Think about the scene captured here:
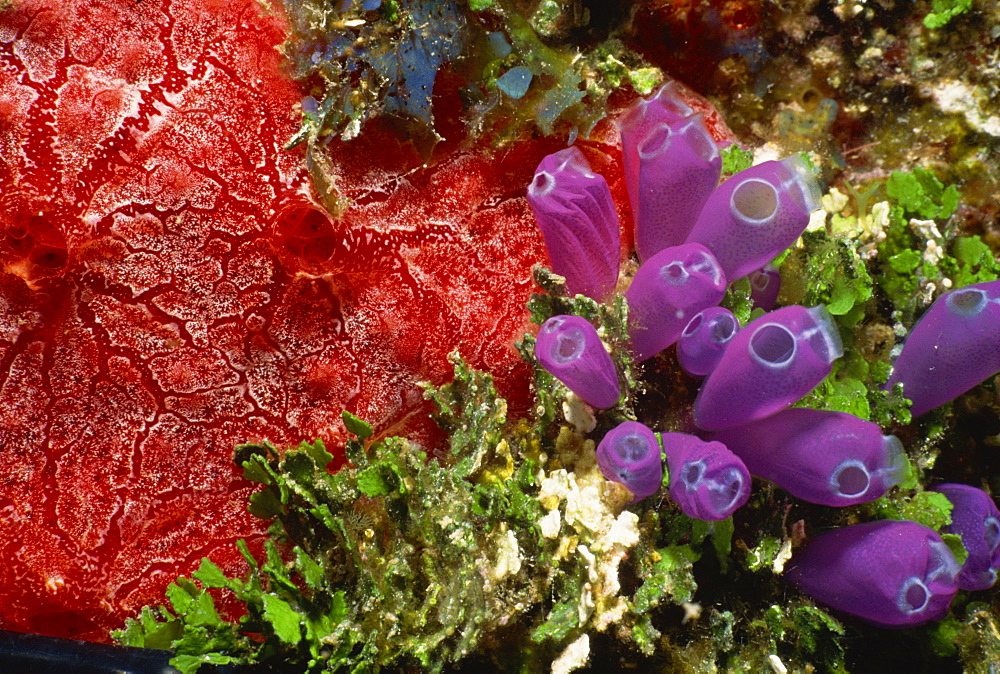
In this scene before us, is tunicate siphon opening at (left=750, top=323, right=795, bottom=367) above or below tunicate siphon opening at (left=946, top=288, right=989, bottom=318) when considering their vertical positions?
above

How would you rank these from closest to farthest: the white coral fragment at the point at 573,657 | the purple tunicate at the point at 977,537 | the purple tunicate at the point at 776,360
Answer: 1. the purple tunicate at the point at 776,360
2. the white coral fragment at the point at 573,657
3. the purple tunicate at the point at 977,537

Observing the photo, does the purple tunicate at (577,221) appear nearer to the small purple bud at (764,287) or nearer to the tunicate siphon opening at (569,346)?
the tunicate siphon opening at (569,346)

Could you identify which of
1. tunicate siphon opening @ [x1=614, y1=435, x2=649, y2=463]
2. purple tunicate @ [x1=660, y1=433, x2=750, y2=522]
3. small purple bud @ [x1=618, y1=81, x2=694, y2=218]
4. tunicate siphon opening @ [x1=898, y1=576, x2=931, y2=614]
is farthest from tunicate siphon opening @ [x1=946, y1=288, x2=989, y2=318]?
tunicate siphon opening @ [x1=614, y1=435, x2=649, y2=463]

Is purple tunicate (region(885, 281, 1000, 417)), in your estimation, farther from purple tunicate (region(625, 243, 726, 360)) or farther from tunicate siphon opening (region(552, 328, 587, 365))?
tunicate siphon opening (region(552, 328, 587, 365))

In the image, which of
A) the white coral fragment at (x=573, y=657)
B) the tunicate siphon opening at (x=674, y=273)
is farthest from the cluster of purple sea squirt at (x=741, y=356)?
the white coral fragment at (x=573, y=657)

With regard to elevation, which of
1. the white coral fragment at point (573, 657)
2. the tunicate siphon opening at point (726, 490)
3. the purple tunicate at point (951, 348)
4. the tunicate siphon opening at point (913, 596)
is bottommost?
the tunicate siphon opening at point (913, 596)

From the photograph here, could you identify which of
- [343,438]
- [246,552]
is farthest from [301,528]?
[343,438]

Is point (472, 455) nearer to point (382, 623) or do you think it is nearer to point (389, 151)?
point (382, 623)
